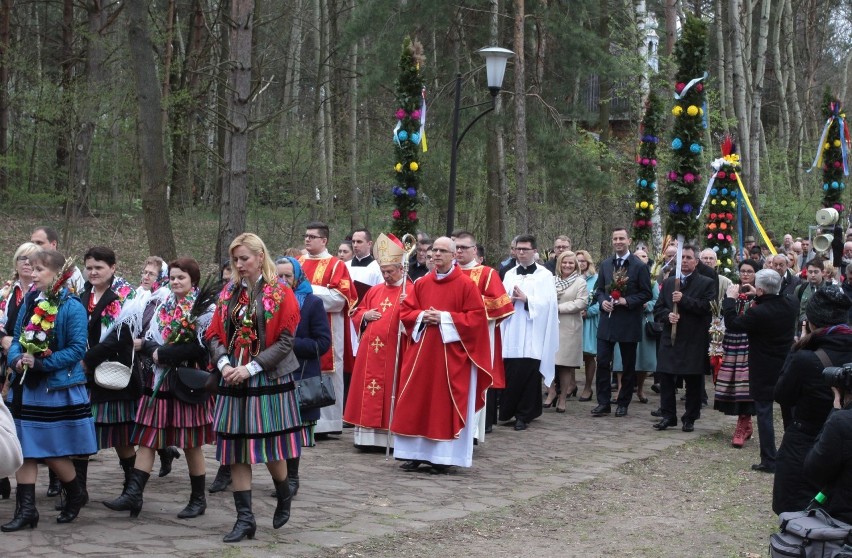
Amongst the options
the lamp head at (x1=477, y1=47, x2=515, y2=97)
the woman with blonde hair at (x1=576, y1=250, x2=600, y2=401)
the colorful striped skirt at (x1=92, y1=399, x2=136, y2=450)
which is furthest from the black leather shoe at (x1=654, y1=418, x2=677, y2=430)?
the colorful striped skirt at (x1=92, y1=399, x2=136, y2=450)

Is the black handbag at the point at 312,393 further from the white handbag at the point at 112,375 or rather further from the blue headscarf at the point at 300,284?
the white handbag at the point at 112,375

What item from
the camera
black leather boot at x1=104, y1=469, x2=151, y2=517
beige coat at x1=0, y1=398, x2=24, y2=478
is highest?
the camera

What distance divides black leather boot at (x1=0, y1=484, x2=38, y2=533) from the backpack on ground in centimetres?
442

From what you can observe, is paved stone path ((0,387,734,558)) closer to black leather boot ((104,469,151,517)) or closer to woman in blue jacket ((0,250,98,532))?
black leather boot ((104,469,151,517))

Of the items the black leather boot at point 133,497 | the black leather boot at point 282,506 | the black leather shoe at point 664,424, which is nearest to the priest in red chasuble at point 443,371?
the black leather boot at point 282,506

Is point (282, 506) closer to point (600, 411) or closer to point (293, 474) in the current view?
point (293, 474)

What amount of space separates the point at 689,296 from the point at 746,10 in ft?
72.3

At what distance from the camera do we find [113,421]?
738 cm

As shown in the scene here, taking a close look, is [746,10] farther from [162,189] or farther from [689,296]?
[689,296]

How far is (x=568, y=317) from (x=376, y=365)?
12.0 feet

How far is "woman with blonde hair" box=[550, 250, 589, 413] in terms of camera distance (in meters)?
13.1

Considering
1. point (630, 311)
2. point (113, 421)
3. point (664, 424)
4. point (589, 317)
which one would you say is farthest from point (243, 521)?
point (589, 317)

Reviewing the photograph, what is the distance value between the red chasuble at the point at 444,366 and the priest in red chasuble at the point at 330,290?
1301mm

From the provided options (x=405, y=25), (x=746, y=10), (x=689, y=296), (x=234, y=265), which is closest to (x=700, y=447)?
(x=689, y=296)
